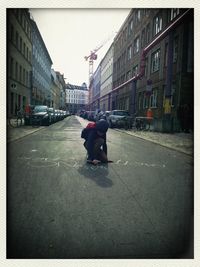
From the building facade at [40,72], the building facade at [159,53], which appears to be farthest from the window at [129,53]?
the building facade at [40,72]

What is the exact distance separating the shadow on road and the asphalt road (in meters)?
0.02

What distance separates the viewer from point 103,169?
4.92 meters

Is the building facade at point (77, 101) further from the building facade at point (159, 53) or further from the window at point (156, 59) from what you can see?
the window at point (156, 59)

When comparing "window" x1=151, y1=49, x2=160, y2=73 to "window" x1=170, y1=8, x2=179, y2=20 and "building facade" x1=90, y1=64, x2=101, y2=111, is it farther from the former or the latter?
"window" x1=170, y1=8, x2=179, y2=20

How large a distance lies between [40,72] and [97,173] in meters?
2.08

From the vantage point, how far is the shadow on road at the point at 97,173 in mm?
3972

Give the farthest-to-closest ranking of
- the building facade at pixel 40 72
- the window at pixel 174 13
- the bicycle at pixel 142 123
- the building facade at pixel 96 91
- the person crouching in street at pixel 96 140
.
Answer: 1. the bicycle at pixel 142 123
2. the person crouching in street at pixel 96 140
3. the building facade at pixel 96 91
4. the building facade at pixel 40 72
5. the window at pixel 174 13

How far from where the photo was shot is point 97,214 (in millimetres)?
2658

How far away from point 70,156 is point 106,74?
2159 millimetres

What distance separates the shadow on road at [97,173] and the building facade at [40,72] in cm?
153

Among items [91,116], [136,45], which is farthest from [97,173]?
[136,45]

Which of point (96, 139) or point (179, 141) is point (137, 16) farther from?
point (96, 139)

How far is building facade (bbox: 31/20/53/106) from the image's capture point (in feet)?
11.0
